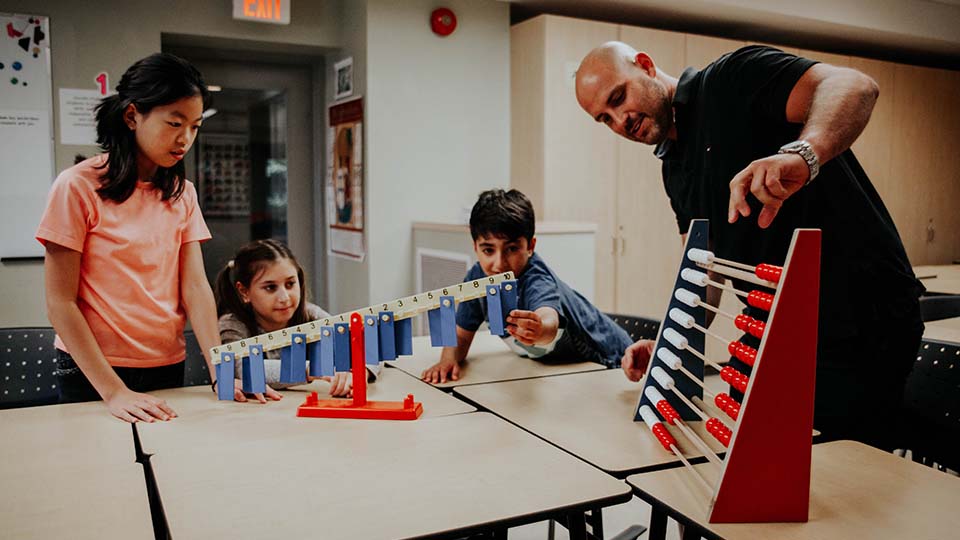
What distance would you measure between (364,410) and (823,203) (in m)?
0.99

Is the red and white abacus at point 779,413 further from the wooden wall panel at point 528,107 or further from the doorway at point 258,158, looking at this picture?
A: the doorway at point 258,158

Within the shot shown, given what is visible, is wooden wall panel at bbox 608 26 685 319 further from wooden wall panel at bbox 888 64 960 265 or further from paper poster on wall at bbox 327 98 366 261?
wooden wall panel at bbox 888 64 960 265

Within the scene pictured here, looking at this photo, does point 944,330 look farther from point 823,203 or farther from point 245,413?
point 245,413

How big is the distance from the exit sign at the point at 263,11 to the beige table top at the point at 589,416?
2639 millimetres

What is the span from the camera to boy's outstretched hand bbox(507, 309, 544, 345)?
1.70 metres

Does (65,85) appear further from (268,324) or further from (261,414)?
(261,414)

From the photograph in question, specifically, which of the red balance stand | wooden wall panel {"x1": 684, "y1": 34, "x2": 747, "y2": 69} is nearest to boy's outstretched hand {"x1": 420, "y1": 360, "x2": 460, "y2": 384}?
the red balance stand

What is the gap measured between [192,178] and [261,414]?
3.00 m

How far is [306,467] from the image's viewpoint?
121cm

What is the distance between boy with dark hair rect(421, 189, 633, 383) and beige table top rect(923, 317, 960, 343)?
1102mm

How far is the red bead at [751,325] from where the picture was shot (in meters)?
1.08

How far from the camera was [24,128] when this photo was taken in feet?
11.1

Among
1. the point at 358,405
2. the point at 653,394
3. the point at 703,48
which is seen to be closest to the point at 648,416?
the point at 653,394

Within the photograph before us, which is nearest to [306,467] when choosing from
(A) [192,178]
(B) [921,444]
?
(B) [921,444]
